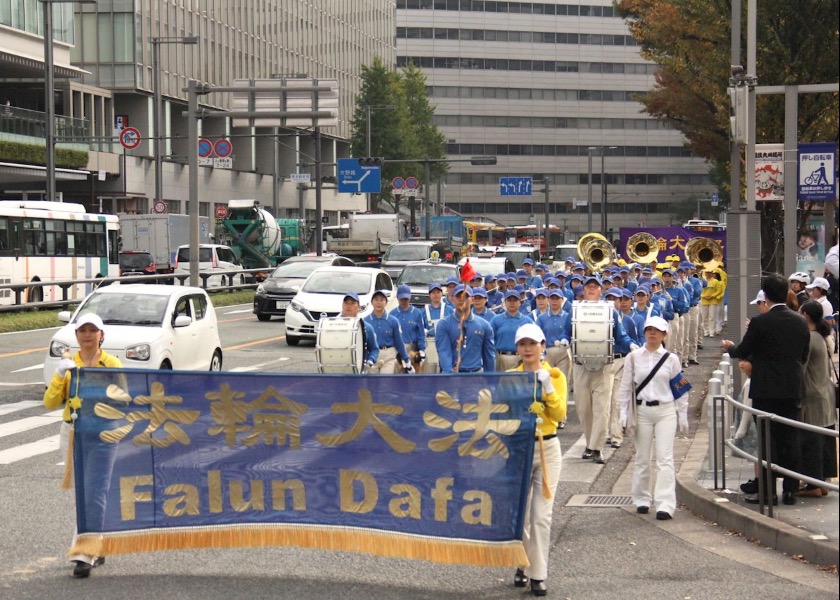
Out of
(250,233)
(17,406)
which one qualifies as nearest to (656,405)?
(17,406)

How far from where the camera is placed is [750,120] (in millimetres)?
18594

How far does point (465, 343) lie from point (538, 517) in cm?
665

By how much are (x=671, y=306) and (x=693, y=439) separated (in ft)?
26.1

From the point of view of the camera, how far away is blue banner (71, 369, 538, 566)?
350 inches

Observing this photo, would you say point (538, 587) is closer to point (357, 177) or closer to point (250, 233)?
point (250, 233)

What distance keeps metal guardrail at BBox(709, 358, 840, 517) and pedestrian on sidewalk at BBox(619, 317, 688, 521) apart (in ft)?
2.04

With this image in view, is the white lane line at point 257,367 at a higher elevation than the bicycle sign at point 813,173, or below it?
below

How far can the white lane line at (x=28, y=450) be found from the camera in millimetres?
14391

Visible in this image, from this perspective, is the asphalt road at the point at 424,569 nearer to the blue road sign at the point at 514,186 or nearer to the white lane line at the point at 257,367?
the white lane line at the point at 257,367

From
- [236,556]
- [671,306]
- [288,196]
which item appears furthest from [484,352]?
[288,196]

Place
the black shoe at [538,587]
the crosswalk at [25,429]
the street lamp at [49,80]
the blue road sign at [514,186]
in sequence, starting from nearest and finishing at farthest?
the black shoe at [538,587] < the crosswalk at [25,429] < the street lamp at [49,80] < the blue road sign at [514,186]

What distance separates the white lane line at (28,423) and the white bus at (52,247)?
16707 mm

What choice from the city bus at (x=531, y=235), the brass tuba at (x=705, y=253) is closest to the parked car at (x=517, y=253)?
the brass tuba at (x=705, y=253)

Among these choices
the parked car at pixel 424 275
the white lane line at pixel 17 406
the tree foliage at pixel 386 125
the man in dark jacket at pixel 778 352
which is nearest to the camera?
the man in dark jacket at pixel 778 352
